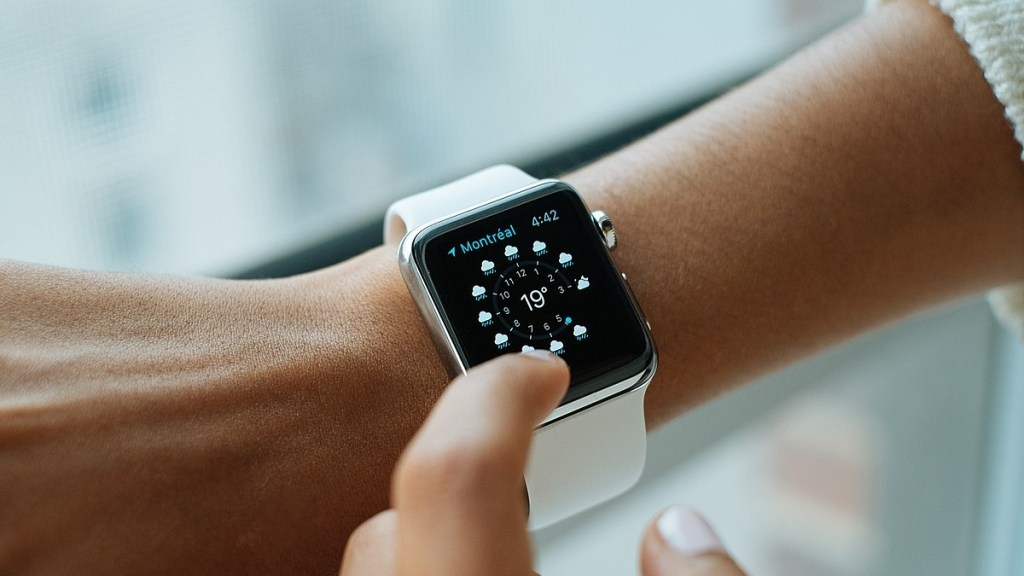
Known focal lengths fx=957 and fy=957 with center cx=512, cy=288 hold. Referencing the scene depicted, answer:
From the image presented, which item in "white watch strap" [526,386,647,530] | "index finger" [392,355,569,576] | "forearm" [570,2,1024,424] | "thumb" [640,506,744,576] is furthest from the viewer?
"forearm" [570,2,1024,424]

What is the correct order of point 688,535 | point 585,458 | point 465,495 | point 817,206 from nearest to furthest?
1. point 465,495
2. point 688,535
3. point 585,458
4. point 817,206

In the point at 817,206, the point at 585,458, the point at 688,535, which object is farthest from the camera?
the point at 817,206

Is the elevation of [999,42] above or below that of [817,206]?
above

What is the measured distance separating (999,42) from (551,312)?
43 centimetres

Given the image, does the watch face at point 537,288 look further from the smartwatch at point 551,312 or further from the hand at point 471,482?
the hand at point 471,482

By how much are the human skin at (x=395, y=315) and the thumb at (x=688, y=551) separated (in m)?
0.21

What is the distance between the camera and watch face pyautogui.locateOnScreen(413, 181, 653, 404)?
677 millimetres

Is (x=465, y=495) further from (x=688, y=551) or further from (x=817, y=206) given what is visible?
(x=817, y=206)

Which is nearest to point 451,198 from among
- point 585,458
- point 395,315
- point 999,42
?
point 395,315

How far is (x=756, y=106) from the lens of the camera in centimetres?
85

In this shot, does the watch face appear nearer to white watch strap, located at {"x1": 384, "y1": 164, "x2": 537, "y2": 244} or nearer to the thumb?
white watch strap, located at {"x1": 384, "y1": 164, "x2": 537, "y2": 244}

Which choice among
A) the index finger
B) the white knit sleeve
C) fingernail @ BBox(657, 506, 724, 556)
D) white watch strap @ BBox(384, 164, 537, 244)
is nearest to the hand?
the index finger

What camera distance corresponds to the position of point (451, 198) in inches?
29.2

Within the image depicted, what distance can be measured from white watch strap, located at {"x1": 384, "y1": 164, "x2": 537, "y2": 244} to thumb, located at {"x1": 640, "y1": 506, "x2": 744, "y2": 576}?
29 cm
